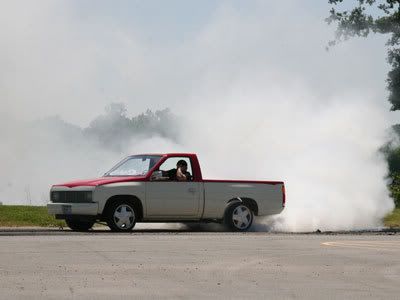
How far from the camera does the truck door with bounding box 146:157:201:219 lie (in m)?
26.9

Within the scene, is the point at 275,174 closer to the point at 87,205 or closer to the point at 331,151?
the point at 331,151

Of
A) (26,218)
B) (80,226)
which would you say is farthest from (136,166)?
(26,218)

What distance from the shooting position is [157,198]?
26.9 m

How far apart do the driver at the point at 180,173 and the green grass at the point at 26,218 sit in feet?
13.9

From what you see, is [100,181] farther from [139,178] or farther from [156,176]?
[156,176]

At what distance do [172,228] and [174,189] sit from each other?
2135mm

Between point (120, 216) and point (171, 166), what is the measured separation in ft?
6.97

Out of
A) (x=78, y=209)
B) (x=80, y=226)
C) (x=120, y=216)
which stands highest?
(x=78, y=209)

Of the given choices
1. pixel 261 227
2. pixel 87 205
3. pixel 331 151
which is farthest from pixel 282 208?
pixel 331 151

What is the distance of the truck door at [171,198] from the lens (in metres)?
26.9

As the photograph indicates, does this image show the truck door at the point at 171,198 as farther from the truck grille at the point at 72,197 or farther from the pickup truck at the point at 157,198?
the truck grille at the point at 72,197

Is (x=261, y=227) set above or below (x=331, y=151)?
below

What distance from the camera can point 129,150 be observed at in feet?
139

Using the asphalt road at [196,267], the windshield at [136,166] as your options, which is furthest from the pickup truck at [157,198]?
the asphalt road at [196,267]
